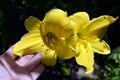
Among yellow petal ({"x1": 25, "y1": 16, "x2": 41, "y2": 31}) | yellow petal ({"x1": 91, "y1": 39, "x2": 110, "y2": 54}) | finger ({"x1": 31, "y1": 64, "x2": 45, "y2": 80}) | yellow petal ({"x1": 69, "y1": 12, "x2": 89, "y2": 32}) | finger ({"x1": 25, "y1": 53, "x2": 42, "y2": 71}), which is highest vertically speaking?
yellow petal ({"x1": 25, "y1": 16, "x2": 41, "y2": 31})

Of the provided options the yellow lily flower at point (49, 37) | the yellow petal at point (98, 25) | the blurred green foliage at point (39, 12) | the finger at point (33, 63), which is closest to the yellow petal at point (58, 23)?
the yellow lily flower at point (49, 37)

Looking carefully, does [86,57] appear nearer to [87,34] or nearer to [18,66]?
[87,34]

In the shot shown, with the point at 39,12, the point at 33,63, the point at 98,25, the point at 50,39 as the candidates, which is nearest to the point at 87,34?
the point at 98,25

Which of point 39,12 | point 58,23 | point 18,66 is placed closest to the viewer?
point 58,23

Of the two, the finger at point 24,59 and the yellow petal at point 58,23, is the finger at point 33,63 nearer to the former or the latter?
the finger at point 24,59

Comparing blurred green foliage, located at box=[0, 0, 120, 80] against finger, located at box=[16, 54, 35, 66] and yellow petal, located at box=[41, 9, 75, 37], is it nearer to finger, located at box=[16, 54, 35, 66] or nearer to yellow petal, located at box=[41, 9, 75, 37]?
finger, located at box=[16, 54, 35, 66]

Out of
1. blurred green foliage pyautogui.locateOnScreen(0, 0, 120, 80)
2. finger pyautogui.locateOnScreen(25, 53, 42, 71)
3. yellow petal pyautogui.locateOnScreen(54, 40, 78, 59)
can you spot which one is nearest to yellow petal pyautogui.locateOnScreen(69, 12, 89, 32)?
yellow petal pyautogui.locateOnScreen(54, 40, 78, 59)

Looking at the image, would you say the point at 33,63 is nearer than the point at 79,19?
No
